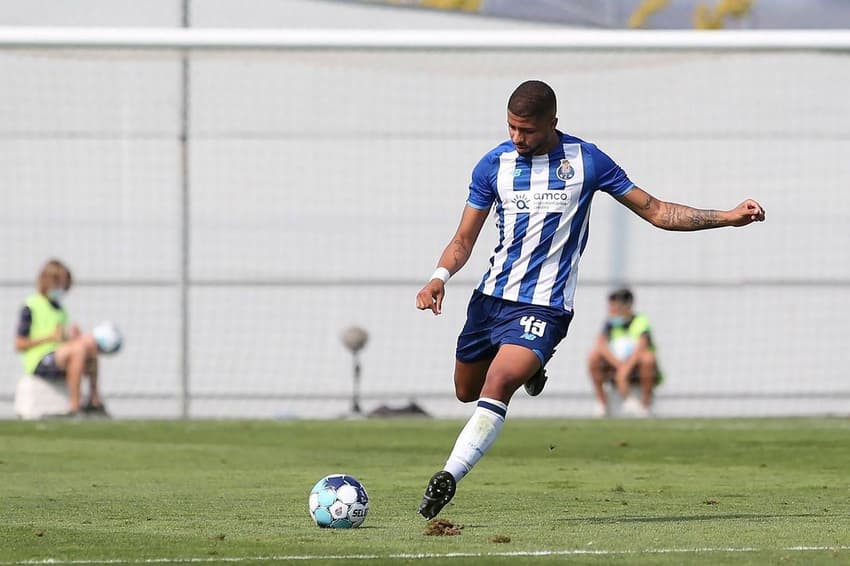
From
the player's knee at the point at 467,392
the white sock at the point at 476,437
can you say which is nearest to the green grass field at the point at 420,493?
the white sock at the point at 476,437

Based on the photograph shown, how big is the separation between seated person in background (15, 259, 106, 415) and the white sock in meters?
11.0

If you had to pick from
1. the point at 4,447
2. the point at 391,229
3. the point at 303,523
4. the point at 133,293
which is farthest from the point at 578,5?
the point at 303,523

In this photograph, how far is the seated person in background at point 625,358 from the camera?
19.4 meters

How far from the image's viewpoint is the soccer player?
827 cm

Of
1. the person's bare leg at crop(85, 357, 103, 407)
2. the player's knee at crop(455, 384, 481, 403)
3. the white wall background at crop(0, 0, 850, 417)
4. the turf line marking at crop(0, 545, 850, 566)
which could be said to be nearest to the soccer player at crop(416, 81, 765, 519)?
the player's knee at crop(455, 384, 481, 403)

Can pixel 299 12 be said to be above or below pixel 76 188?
above

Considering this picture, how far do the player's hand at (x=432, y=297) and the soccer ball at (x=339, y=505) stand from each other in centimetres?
96

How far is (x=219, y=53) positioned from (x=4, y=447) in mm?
6318

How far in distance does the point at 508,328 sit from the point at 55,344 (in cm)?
1128

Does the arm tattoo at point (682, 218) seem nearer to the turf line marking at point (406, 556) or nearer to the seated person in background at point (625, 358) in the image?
the turf line marking at point (406, 556)

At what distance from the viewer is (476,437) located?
26.5 feet

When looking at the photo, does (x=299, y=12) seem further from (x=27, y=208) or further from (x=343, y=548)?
(x=343, y=548)

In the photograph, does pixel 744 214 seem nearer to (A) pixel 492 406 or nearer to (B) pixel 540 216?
(B) pixel 540 216

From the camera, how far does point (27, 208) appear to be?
73.8 ft
